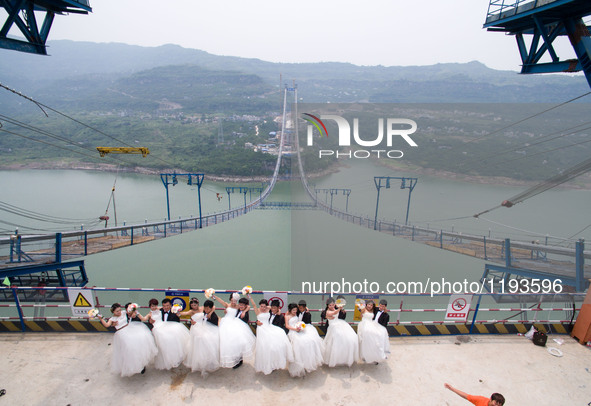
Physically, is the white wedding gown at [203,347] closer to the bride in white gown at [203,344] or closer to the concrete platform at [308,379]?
the bride in white gown at [203,344]

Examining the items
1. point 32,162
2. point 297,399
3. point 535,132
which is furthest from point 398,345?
point 32,162

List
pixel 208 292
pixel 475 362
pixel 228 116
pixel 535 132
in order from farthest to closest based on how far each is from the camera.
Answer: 1. pixel 228 116
2. pixel 535 132
3. pixel 475 362
4. pixel 208 292

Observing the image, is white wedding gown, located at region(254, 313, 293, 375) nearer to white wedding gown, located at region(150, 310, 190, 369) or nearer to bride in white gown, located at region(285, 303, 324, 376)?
bride in white gown, located at region(285, 303, 324, 376)

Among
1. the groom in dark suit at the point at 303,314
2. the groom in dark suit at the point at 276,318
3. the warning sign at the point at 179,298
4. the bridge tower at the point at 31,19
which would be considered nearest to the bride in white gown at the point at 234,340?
the groom in dark suit at the point at 276,318

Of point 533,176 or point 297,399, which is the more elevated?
point 533,176

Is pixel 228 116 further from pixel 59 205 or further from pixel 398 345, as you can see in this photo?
pixel 398 345

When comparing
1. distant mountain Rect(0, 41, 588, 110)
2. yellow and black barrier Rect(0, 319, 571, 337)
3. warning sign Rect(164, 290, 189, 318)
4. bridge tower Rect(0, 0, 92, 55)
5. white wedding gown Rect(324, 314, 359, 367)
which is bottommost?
yellow and black barrier Rect(0, 319, 571, 337)

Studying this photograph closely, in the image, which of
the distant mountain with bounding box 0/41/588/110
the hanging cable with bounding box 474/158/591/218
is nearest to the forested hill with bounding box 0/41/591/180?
the distant mountain with bounding box 0/41/588/110
